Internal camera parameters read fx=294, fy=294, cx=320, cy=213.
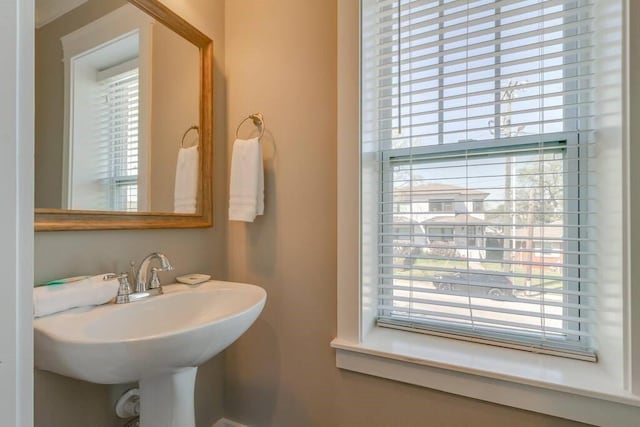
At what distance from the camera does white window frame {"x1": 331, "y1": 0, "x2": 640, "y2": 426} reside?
2.55ft

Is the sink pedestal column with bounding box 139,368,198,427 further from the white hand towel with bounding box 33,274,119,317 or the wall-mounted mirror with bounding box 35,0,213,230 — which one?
the wall-mounted mirror with bounding box 35,0,213,230

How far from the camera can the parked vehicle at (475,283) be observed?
1.01 metres

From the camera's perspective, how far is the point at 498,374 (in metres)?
0.86

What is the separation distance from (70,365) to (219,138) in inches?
37.3

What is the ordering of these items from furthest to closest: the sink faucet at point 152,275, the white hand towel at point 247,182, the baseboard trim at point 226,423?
the baseboard trim at point 226,423 < the white hand towel at point 247,182 < the sink faucet at point 152,275

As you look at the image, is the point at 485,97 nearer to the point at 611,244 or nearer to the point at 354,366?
the point at 611,244

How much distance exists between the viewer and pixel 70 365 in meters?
0.62

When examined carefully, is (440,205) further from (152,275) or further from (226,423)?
(226,423)

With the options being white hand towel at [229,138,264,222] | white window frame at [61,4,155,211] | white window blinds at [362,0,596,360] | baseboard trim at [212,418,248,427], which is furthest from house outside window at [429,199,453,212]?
baseboard trim at [212,418,248,427]

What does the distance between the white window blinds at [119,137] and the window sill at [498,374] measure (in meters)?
0.90

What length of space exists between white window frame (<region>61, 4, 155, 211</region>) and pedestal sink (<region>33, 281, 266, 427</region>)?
342 mm

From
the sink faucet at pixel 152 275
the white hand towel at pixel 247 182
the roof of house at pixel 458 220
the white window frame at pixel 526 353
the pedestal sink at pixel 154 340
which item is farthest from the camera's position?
the white hand towel at pixel 247 182

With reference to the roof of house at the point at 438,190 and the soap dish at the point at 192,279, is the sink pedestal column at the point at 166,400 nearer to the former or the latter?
the soap dish at the point at 192,279

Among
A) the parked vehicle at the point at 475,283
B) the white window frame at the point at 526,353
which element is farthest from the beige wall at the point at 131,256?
the parked vehicle at the point at 475,283
